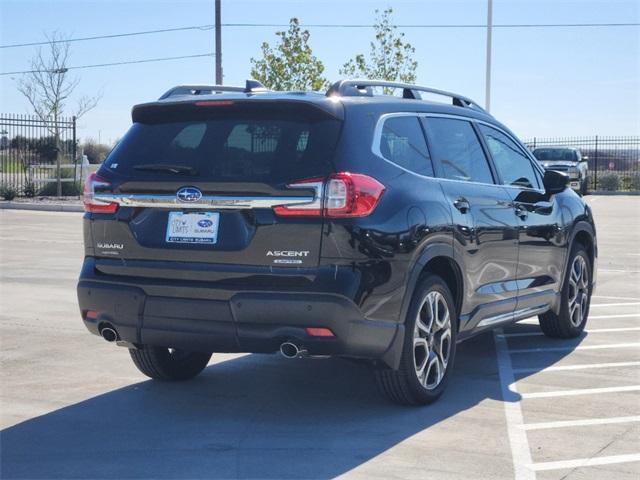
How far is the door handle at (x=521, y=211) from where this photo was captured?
7.62 metres

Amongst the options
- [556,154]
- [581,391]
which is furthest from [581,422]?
[556,154]

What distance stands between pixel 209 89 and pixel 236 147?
121 centimetres

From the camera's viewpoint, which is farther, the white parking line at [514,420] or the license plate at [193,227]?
the license plate at [193,227]

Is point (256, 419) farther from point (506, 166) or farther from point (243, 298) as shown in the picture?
point (506, 166)

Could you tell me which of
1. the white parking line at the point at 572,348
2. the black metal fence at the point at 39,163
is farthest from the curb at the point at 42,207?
the white parking line at the point at 572,348

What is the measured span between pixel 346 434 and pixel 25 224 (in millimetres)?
18251

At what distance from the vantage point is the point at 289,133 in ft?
19.1

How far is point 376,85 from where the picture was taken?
662 centimetres

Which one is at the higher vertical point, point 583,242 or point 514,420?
point 583,242

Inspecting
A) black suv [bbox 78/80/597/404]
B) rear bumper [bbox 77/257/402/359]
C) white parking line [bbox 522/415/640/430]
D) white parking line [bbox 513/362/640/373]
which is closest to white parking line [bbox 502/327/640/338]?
white parking line [bbox 513/362/640/373]

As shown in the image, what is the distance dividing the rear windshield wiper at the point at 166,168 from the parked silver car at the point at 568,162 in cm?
3157

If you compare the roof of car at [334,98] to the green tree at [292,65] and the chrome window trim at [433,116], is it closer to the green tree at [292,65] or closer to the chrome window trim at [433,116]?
the chrome window trim at [433,116]

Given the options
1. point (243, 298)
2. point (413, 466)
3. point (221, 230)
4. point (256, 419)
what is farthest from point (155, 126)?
point (413, 466)

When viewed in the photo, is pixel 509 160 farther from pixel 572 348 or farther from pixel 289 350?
pixel 289 350
